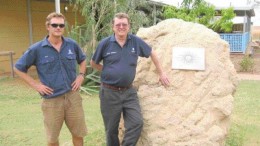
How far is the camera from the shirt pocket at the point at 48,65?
149 inches

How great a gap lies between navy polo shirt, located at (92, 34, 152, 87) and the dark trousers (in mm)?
117

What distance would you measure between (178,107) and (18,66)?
1.83 meters

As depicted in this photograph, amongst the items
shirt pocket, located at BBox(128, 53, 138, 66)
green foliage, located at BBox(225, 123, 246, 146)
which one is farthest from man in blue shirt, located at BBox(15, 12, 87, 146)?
green foliage, located at BBox(225, 123, 246, 146)

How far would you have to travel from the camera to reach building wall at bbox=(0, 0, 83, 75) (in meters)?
12.2

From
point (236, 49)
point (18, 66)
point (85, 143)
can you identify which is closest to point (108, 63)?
point (18, 66)

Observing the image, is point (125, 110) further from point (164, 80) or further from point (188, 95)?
point (188, 95)

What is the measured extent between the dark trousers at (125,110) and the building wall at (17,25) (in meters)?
8.93

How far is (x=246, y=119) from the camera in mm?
6766

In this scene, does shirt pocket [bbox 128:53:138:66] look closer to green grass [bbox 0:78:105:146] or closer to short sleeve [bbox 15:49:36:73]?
short sleeve [bbox 15:49:36:73]

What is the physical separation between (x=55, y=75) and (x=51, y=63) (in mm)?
130

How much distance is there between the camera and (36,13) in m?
13.4

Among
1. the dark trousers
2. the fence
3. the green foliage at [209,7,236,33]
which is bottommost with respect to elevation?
the dark trousers

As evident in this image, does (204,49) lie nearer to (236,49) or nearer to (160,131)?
(160,131)

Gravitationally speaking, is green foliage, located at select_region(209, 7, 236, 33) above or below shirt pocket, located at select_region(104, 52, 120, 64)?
above
